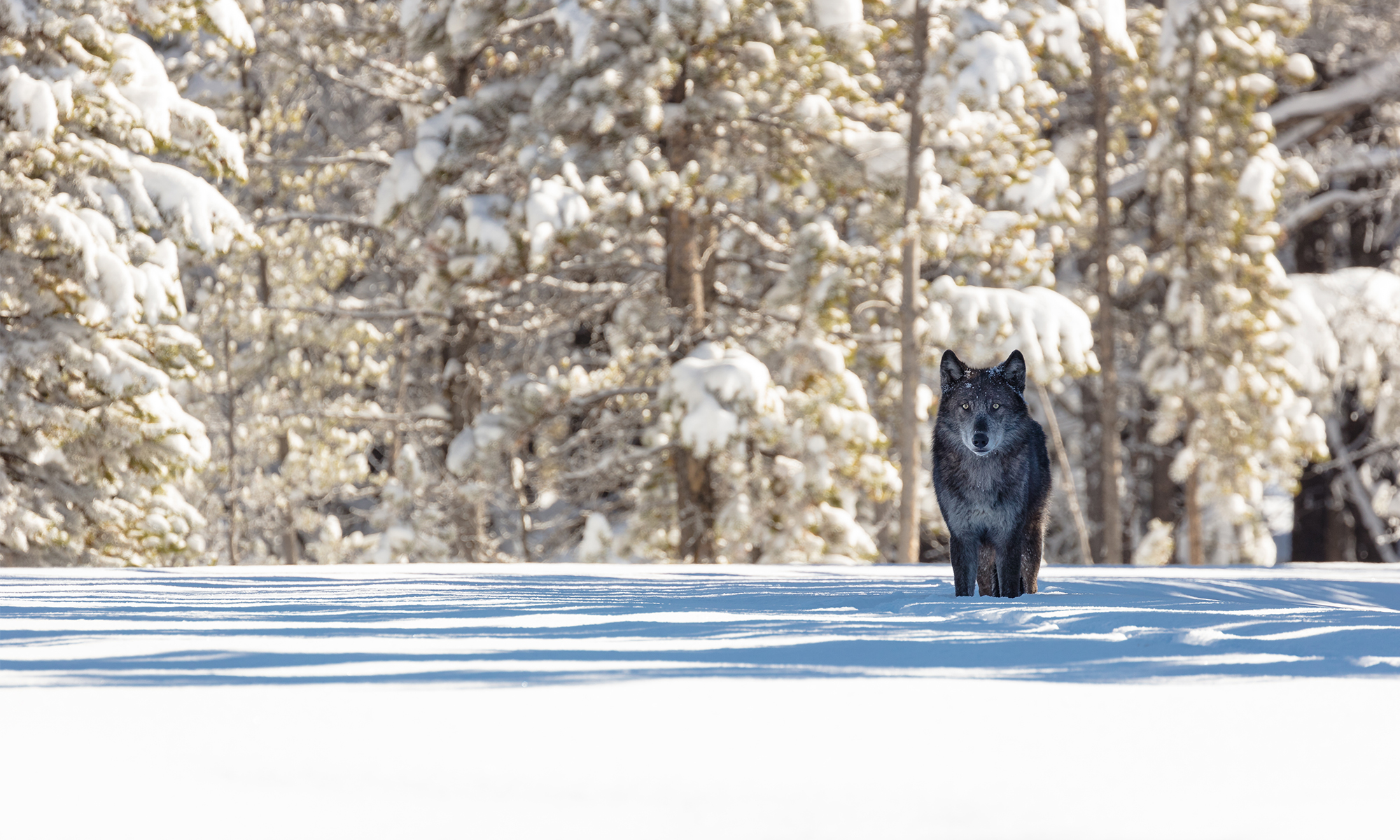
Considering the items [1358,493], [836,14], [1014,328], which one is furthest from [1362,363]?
[836,14]

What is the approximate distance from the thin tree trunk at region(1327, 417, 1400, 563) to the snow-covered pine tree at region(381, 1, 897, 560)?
Result: 11599mm

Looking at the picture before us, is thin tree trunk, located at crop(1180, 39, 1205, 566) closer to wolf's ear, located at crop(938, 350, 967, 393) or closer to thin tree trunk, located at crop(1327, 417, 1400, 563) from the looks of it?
thin tree trunk, located at crop(1327, 417, 1400, 563)

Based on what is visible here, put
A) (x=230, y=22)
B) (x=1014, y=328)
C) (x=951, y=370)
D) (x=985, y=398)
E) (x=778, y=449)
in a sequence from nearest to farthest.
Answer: (x=985, y=398) < (x=951, y=370) < (x=230, y=22) < (x=1014, y=328) < (x=778, y=449)

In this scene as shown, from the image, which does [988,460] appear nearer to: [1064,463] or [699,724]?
[699,724]

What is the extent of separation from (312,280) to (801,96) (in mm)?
11219

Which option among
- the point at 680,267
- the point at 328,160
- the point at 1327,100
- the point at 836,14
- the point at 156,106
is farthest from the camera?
the point at 1327,100

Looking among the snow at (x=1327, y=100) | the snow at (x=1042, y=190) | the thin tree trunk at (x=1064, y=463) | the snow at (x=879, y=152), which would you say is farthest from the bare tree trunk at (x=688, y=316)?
the snow at (x=1327, y=100)

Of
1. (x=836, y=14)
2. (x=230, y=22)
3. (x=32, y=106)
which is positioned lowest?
(x=32, y=106)

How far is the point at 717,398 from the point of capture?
1499 cm

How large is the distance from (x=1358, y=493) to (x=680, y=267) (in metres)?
14.5

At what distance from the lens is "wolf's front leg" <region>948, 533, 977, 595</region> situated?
596 centimetres

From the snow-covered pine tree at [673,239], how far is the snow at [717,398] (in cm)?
2

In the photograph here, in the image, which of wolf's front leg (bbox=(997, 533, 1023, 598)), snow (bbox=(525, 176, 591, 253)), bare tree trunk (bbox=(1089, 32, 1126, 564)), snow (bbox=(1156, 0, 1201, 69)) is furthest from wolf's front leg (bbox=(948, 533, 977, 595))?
snow (bbox=(1156, 0, 1201, 69))

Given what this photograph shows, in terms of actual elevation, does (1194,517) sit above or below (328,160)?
below
